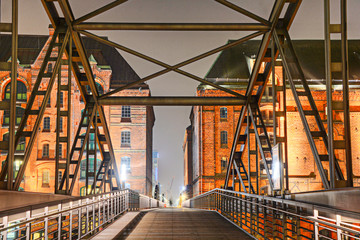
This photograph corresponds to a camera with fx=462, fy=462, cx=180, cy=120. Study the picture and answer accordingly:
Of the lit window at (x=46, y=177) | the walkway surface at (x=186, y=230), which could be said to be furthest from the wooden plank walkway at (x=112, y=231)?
the lit window at (x=46, y=177)

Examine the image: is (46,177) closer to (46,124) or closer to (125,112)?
(46,124)

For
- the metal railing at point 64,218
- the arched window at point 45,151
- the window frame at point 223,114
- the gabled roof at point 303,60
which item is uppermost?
the gabled roof at point 303,60

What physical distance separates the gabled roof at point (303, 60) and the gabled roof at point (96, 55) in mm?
7383

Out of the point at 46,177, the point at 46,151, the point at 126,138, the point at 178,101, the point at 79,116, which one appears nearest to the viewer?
the point at 178,101

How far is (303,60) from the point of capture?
133 ft

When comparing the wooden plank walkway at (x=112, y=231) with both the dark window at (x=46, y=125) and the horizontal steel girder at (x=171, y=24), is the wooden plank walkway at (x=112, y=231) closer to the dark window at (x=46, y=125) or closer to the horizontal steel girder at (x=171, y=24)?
the horizontal steel girder at (x=171, y=24)

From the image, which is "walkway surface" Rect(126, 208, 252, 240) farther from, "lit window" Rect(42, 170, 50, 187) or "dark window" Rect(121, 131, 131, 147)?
"dark window" Rect(121, 131, 131, 147)

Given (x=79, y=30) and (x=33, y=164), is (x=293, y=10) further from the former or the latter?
(x=33, y=164)

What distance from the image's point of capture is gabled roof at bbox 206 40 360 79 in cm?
3939

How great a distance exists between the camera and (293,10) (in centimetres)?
1012

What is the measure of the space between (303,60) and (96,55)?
730 inches

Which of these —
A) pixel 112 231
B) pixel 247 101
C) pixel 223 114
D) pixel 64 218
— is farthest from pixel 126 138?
pixel 64 218

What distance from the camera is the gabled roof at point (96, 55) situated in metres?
40.8

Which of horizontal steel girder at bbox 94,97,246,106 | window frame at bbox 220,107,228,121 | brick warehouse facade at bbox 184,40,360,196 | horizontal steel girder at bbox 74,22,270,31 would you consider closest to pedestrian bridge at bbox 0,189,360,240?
horizontal steel girder at bbox 94,97,246,106
